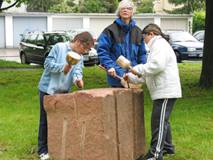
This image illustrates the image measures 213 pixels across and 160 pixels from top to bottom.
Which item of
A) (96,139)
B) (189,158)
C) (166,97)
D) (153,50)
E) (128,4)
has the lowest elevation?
(189,158)

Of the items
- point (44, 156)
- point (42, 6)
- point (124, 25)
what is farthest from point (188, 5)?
point (44, 156)

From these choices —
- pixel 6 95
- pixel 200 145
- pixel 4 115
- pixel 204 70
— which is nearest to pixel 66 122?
pixel 200 145

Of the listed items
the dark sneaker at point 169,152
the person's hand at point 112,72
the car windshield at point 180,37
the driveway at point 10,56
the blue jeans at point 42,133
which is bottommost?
the driveway at point 10,56

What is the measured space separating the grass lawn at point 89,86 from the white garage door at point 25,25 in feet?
94.3

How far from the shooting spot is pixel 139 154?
6363 millimetres

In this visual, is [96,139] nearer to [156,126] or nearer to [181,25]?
[156,126]

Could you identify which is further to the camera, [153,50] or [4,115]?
[4,115]

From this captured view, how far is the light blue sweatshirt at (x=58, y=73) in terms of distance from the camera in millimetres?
6062

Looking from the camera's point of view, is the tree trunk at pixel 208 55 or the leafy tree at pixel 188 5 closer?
the tree trunk at pixel 208 55

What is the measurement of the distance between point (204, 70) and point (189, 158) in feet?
21.1

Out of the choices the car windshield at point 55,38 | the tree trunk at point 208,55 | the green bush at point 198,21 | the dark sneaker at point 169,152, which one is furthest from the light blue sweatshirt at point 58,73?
the green bush at point 198,21

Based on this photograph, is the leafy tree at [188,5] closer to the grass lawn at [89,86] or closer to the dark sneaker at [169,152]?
the grass lawn at [89,86]

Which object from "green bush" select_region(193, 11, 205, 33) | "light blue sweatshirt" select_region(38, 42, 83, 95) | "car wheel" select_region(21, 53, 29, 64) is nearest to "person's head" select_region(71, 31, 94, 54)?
"light blue sweatshirt" select_region(38, 42, 83, 95)

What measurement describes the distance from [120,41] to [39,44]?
16620mm
